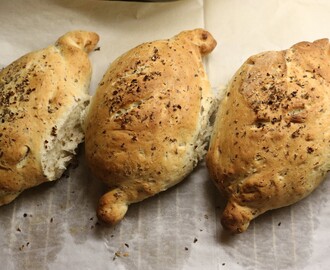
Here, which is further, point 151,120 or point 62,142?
point 62,142

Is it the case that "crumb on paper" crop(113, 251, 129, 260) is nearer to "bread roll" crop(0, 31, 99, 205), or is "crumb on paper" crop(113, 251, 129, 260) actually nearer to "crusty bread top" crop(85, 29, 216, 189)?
"crusty bread top" crop(85, 29, 216, 189)

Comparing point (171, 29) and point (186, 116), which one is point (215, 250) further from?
point (171, 29)

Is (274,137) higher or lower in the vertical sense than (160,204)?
higher

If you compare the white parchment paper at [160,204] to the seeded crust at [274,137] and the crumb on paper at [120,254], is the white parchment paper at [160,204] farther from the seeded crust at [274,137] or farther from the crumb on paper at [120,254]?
the seeded crust at [274,137]

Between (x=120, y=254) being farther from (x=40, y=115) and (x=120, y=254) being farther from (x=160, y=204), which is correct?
(x=40, y=115)

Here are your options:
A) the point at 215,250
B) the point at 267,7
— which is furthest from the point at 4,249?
the point at 267,7

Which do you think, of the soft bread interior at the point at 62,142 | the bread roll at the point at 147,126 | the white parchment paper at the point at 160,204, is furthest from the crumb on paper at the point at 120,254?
the soft bread interior at the point at 62,142

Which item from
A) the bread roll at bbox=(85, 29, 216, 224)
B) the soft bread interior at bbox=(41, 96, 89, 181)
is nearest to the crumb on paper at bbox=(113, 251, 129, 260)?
the bread roll at bbox=(85, 29, 216, 224)

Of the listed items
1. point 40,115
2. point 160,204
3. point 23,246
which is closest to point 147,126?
point 160,204
